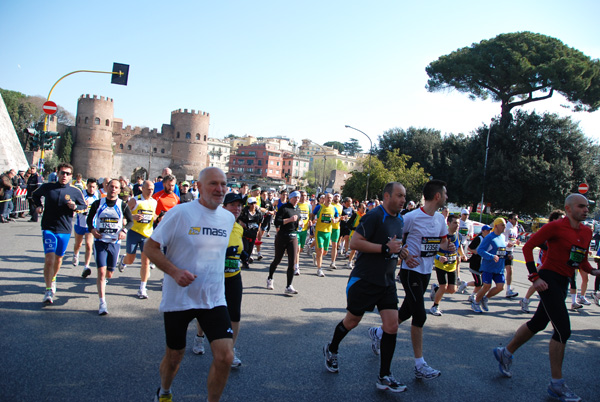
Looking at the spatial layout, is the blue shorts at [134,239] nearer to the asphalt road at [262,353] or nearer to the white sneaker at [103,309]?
the asphalt road at [262,353]

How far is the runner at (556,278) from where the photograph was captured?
4.13 m

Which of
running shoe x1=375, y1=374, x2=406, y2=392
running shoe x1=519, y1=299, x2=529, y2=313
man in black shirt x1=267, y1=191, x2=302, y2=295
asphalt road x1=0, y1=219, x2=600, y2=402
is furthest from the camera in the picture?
running shoe x1=519, y1=299, x2=529, y2=313

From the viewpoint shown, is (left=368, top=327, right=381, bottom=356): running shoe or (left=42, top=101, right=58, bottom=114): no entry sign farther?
(left=42, top=101, right=58, bottom=114): no entry sign

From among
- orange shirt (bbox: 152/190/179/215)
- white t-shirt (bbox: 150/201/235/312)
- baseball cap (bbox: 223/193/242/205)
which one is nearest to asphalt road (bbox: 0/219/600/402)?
white t-shirt (bbox: 150/201/235/312)

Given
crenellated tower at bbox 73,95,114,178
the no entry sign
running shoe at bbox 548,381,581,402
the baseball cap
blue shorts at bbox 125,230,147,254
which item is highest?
crenellated tower at bbox 73,95,114,178

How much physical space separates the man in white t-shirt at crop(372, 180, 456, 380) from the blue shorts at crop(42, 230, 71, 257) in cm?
457

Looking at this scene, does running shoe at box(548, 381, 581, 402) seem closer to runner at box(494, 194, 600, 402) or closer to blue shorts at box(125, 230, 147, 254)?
runner at box(494, 194, 600, 402)

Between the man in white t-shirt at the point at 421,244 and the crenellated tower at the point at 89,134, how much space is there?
73.2 meters

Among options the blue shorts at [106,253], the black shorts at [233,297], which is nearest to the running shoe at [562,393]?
the black shorts at [233,297]

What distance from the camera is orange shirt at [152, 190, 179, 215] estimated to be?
761 cm

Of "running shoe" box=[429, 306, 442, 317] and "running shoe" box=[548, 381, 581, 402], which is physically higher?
"running shoe" box=[548, 381, 581, 402]

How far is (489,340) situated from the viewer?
586 cm

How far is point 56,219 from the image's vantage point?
5941 mm

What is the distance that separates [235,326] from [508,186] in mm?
35970
